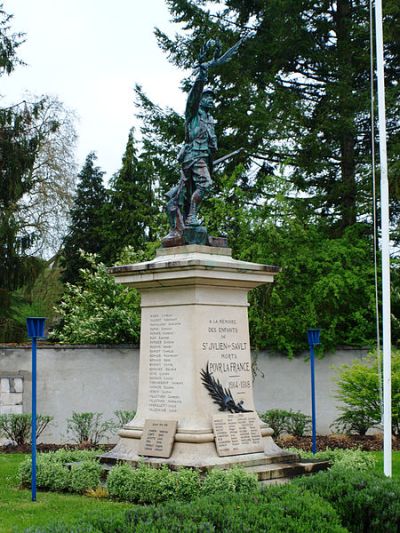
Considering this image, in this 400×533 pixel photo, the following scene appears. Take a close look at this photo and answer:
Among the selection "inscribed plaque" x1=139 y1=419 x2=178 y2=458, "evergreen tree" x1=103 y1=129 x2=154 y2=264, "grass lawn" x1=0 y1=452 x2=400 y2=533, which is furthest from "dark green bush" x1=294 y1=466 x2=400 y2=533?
"evergreen tree" x1=103 y1=129 x2=154 y2=264

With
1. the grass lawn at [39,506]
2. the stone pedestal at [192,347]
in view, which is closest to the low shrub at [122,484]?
the grass lawn at [39,506]

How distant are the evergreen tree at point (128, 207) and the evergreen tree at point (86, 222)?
47 cm

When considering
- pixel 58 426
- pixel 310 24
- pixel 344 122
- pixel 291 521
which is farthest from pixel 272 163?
pixel 291 521

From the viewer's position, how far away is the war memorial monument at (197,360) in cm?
963

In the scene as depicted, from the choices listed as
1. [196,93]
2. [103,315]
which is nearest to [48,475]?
[196,93]

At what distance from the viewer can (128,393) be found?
57.9ft

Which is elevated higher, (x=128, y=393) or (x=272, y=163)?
(x=272, y=163)

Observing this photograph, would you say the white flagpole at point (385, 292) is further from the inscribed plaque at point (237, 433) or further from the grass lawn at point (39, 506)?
the grass lawn at point (39, 506)

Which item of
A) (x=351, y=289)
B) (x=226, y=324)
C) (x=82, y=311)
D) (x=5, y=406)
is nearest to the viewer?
(x=226, y=324)

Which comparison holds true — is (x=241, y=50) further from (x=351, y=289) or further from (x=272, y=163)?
(x=351, y=289)

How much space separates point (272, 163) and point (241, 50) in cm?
330

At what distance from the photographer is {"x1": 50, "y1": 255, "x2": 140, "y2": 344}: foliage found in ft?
61.6

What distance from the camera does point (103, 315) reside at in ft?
62.6

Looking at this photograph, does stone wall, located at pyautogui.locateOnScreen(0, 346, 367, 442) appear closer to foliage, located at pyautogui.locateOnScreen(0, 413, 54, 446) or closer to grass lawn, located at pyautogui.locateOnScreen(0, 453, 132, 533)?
foliage, located at pyautogui.locateOnScreen(0, 413, 54, 446)
